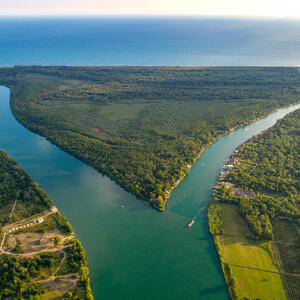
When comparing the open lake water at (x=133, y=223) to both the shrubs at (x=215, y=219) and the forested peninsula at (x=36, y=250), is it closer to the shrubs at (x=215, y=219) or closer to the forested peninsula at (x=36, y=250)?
the shrubs at (x=215, y=219)

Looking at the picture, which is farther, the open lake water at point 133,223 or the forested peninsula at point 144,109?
the forested peninsula at point 144,109

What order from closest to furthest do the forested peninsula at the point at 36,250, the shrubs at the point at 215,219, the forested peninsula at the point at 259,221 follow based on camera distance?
1. the forested peninsula at the point at 36,250
2. the forested peninsula at the point at 259,221
3. the shrubs at the point at 215,219

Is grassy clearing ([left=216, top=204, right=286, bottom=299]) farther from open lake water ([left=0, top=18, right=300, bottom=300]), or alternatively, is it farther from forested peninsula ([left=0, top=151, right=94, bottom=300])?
forested peninsula ([left=0, top=151, right=94, bottom=300])

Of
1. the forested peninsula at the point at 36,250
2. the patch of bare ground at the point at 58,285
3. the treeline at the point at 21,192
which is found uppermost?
the treeline at the point at 21,192

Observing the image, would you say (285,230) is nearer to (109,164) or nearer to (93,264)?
(93,264)

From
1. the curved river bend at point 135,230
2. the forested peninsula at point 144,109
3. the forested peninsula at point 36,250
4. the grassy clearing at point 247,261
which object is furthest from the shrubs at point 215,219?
the forested peninsula at point 36,250

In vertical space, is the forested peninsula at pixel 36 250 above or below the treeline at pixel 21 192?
below

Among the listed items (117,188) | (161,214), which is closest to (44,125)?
(117,188)

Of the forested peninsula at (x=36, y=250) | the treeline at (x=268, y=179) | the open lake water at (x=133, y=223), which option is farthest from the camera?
the treeline at (x=268, y=179)
